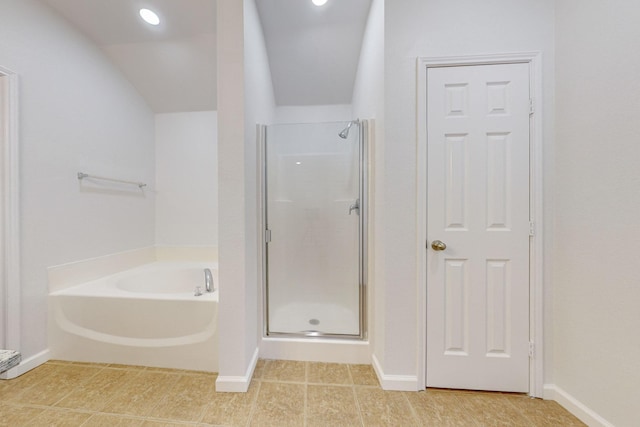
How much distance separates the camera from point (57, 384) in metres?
1.54

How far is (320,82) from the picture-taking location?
262 centimetres

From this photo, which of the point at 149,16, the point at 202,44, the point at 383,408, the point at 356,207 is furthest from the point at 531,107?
the point at 149,16

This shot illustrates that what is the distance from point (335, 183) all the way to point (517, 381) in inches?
69.3

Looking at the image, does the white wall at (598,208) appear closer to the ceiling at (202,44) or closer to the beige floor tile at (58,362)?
the ceiling at (202,44)

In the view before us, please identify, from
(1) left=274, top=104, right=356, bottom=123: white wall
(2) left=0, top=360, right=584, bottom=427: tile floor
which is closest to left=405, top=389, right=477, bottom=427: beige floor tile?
(2) left=0, top=360, right=584, bottom=427: tile floor

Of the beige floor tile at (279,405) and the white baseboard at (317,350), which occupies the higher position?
the white baseboard at (317,350)

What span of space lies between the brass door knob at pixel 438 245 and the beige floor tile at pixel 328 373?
102cm

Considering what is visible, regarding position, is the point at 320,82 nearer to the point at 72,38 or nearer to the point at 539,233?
the point at 72,38

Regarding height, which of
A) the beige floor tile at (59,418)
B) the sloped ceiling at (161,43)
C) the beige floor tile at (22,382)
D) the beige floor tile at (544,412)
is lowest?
the beige floor tile at (544,412)

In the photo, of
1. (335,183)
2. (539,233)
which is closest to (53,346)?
(335,183)

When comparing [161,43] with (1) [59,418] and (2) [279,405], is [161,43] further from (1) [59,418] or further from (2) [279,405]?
(2) [279,405]

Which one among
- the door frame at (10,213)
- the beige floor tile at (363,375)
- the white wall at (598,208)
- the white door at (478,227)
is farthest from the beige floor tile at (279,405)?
the door frame at (10,213)

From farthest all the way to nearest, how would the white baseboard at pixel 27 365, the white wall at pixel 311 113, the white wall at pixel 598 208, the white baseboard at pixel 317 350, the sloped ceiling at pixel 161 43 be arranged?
1. the white wall at pixel 311 113
2. the sloped ceiling at pixel 161 43
3. the white baseboard at pixel 317 350
4. the white baseboard at pixel 27 365
5. the white wall at pixel 598 208

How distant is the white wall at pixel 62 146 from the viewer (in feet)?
5.48
